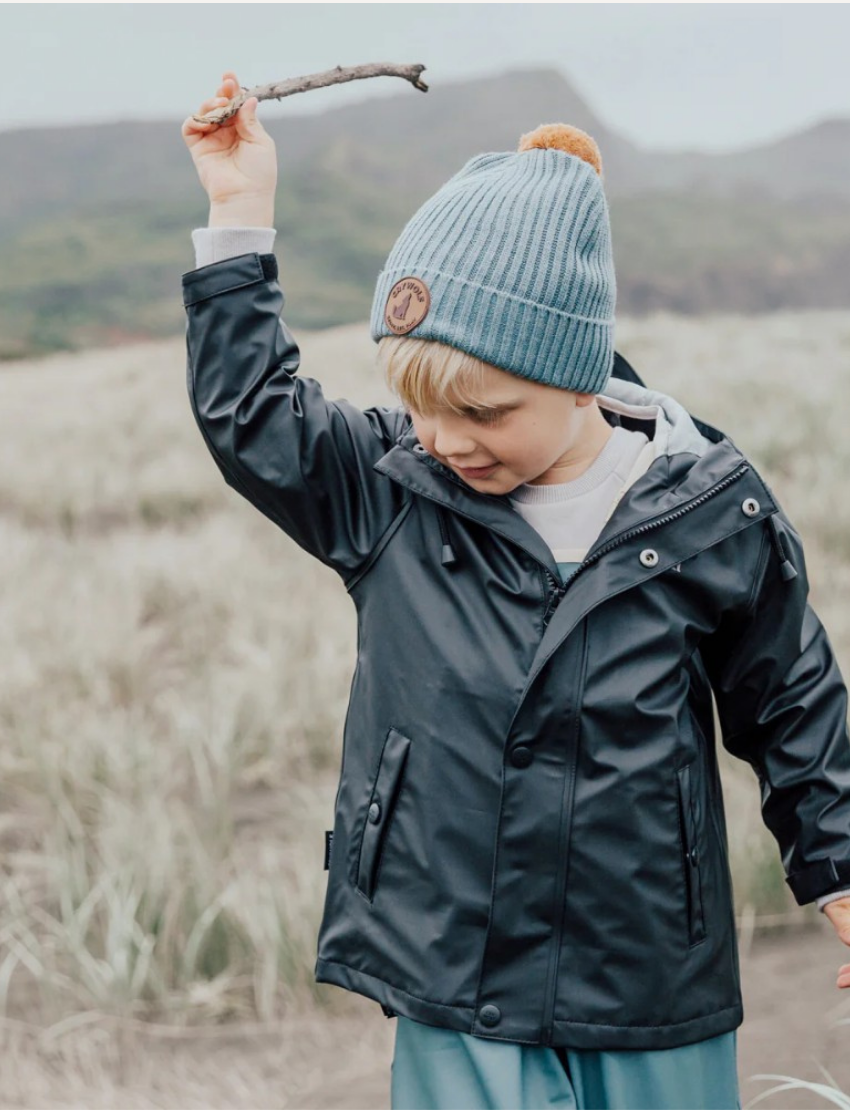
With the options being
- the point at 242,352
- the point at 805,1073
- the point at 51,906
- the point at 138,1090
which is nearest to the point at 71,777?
the point at 51,906

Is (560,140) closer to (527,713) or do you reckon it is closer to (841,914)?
(527,713)

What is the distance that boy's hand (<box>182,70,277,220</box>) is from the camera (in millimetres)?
1805

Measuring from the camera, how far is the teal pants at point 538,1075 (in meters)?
1.73

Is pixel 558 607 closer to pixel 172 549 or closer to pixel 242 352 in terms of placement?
pixel 242 352

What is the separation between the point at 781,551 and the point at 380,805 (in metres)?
0.61

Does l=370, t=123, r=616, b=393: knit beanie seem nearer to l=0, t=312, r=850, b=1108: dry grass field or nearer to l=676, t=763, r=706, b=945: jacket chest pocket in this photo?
l=676, t=763, r=706, b=945: jacket chest pocket

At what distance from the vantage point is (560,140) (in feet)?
6.07

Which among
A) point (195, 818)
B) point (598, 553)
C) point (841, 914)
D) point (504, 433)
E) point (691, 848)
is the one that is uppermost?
point (504, 433)

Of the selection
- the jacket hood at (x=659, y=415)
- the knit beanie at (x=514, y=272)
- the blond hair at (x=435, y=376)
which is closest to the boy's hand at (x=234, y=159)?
the knit beanie at (x=514, y=272)

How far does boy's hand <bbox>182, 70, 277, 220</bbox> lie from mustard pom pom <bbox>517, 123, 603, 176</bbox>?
1.10 ft

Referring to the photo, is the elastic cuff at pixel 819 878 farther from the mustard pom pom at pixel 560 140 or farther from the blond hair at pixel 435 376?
the mustard pom pom at pixel 560 140

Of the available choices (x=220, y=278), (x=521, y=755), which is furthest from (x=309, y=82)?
(x=521, y=755)

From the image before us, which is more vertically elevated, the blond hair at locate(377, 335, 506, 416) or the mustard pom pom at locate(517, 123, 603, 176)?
the mustard pom pom at locate(517, 123, 603, 176)

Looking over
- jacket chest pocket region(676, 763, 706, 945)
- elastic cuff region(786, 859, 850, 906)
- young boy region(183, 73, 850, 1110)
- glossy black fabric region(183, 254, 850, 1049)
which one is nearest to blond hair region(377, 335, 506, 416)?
young boy region(183, 73, 850, 1110)
